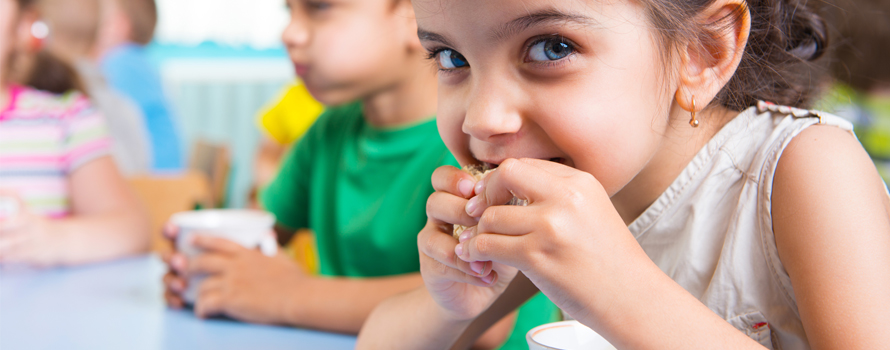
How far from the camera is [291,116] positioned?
255cm

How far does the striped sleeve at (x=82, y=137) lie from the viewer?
147cm

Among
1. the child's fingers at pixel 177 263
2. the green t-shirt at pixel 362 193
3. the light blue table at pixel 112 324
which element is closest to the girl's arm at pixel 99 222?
the light blue table at pixel 112 324

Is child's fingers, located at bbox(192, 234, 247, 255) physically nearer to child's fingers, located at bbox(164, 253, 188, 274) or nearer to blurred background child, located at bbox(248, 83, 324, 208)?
child's fingers, located at bbox(164, 253, 188, 274)

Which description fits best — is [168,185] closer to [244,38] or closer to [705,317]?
[705,317]

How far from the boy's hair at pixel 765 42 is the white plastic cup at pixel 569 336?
0.87ft

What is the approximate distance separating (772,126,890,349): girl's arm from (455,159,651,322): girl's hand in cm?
17

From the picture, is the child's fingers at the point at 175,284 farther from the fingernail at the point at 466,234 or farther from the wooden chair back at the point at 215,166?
the wooden chair back at the point at 215,166

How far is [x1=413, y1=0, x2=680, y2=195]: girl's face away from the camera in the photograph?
20.9 inches

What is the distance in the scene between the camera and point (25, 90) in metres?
1.53

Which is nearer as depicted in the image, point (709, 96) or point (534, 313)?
point (709, 96)

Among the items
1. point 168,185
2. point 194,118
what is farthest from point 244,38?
point 168,185

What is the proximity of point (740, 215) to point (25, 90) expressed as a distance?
1561 mm

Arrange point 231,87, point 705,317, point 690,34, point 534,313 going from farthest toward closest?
point 231,87, point 534,313, point 690,34, point 705,317

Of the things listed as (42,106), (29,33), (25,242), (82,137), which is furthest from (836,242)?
(29,33)
